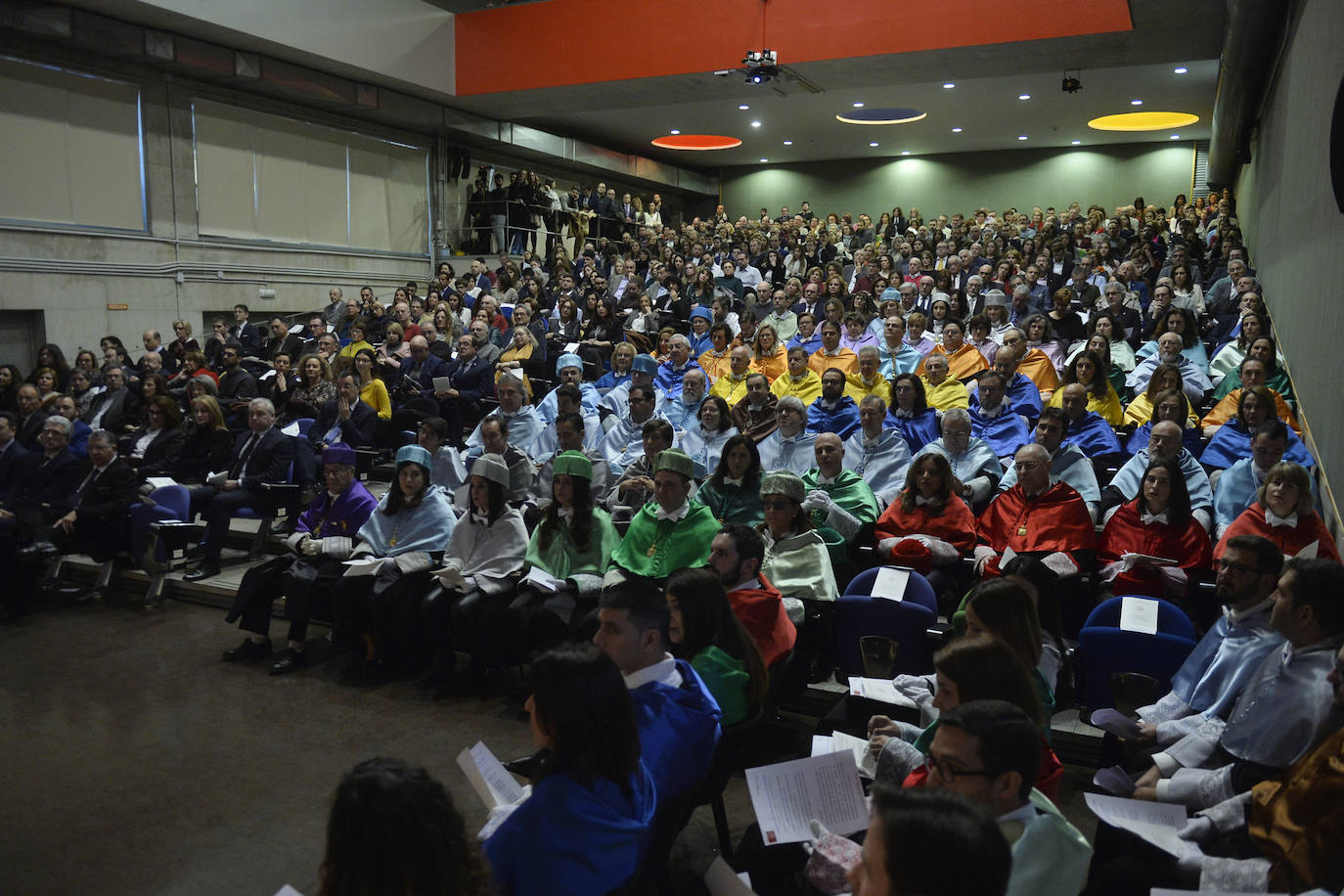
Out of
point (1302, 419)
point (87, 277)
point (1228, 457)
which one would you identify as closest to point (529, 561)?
point (1228, 457)

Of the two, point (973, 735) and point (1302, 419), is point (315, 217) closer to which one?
point (1302, 419)

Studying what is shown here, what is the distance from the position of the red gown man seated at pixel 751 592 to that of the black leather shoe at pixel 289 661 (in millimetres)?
2621

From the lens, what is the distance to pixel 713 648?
3.11 metres

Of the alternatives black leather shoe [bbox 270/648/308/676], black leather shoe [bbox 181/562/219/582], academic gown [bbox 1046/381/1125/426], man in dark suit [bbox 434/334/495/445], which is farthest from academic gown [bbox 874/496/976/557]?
man in dark suit [bbox 434/334/495/445]

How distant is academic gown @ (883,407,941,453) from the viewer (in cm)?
637

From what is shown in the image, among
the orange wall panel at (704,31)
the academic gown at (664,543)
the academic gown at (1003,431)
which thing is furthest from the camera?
the orange wall panel at (704,31)

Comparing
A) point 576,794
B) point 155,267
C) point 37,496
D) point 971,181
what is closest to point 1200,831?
point 576,794

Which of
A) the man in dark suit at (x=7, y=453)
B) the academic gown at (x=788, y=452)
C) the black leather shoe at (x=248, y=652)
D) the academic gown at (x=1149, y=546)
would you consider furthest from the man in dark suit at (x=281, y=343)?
the academic gown at (x=1149, y=546)

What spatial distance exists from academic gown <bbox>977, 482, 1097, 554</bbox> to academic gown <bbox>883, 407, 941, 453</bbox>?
1.45m

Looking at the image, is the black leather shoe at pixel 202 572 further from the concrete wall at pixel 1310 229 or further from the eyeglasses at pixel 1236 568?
the concrete wall at pixel 1310 229

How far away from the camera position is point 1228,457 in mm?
5648

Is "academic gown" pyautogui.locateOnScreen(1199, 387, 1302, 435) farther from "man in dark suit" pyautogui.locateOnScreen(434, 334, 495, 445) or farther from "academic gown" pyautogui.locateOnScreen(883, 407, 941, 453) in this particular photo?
"man in dark suit" pyautogui.locateOnScreen(434, 334, 495, 445)

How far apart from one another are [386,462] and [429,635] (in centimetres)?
377

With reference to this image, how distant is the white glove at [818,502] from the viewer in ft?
16.3
